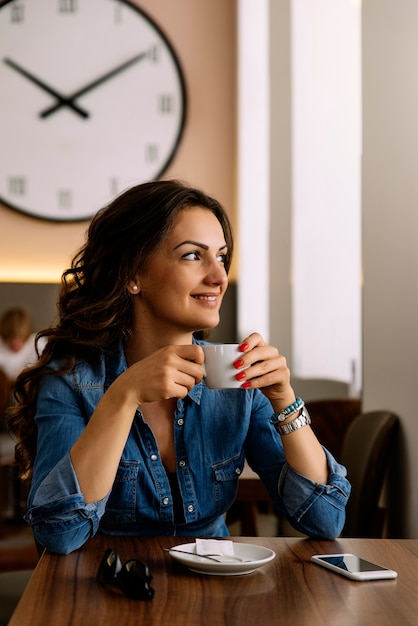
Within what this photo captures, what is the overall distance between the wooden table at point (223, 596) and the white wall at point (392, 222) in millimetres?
698

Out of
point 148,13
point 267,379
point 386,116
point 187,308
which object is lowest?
point 267,379

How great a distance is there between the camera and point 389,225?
2.00m

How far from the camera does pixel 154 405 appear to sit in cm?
156

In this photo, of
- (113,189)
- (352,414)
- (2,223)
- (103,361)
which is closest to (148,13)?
(113,189)

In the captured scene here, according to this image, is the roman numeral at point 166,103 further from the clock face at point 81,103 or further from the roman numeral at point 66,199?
the roman numeral at point 66,199

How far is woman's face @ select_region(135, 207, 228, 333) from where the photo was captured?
1488mm

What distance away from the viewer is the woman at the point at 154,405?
130cm

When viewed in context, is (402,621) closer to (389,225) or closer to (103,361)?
(103,361)

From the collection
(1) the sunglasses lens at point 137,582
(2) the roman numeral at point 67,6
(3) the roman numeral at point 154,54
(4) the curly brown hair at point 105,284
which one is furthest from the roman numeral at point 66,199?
(1) the sunglasses lens at point 137,582

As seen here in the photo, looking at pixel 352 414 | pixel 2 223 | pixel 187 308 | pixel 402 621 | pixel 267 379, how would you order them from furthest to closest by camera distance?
pixel 2 223
pixel 352 414
pixel 187 308
pixel 267 379
pixel 402 621

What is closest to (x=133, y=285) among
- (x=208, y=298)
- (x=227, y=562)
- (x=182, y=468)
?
(x=208, y=298)

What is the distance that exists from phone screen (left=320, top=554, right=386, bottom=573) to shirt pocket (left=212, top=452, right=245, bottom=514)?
0.33 metres

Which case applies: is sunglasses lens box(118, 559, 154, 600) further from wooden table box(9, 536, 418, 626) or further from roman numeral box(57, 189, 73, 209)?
roman numeral box(57, 189, 73, 209)

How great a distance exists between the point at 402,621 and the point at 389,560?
28cm
